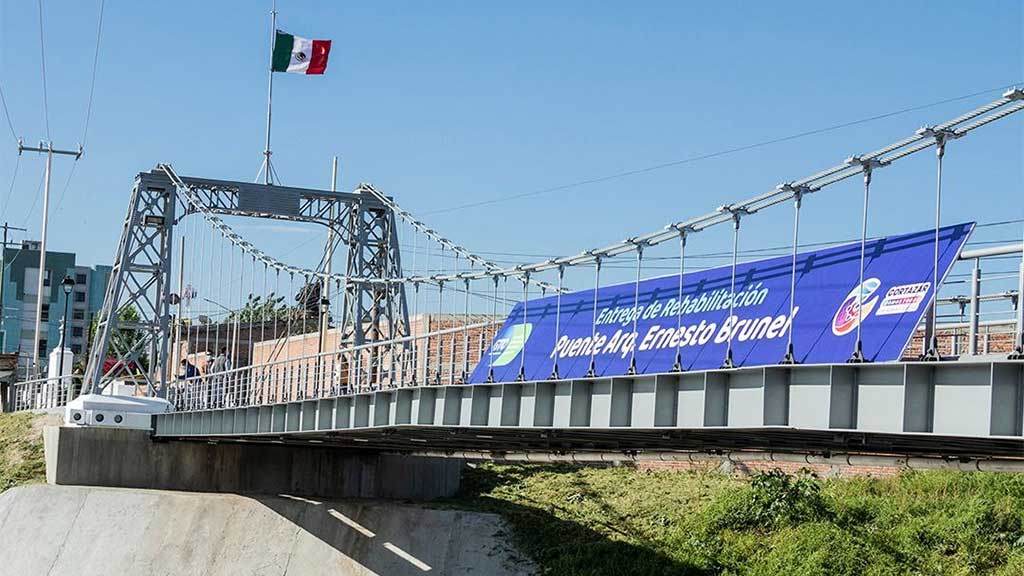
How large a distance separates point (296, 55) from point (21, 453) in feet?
59.0

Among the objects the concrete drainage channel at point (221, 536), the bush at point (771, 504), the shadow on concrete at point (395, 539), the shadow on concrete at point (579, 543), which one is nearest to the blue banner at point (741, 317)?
the shadow on concrete at point (579, 543)

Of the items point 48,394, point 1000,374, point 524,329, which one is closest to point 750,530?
point 524,329

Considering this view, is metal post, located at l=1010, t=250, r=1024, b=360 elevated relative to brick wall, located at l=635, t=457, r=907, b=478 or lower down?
elevated

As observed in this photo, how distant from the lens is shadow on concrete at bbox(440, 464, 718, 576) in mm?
36812

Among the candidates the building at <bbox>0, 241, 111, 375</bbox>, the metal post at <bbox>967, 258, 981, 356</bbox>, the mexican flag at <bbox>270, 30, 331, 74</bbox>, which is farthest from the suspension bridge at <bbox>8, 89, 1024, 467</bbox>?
the building at <bbox>0, 241, 111, 375</bbox>

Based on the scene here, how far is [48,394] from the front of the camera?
5659 cm

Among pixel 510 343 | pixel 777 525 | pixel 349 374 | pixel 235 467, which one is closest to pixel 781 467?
pixel 777 525

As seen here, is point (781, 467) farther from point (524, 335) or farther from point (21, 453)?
point (21, 453)

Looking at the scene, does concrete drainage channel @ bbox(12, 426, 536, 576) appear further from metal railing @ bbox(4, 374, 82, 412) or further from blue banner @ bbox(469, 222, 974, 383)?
blue banner @ bbox(469, 222, 974, 383)

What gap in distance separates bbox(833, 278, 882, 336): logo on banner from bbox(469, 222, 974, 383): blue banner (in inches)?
0.7

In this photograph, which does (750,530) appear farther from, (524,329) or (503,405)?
(503,405)

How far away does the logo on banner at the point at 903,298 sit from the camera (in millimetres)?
19734

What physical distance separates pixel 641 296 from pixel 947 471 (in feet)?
40.5

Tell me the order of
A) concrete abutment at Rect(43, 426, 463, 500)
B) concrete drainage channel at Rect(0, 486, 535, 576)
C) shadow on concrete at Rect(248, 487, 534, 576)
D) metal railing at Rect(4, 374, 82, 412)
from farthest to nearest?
metal railing at Rect(4, 374, 82, 412), concrete abutment at Rect(43, 426, 463, 500), concrete drainage channel at Rect(0, 486, 535, 576), shadow on concrete at Rect(248, 487, 534, 576)
